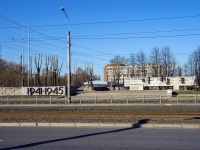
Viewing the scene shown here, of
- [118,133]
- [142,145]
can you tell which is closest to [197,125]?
[118,133]

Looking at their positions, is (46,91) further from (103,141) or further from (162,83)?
(103,141)

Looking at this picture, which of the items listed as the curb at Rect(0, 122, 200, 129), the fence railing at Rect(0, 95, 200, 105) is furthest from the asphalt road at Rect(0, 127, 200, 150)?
the fence railing at Rect(0, 95, 200, 105)

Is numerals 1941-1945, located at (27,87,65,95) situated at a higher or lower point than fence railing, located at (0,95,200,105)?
higher

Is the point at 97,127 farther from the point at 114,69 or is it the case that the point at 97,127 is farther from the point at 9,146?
the point at 114,69

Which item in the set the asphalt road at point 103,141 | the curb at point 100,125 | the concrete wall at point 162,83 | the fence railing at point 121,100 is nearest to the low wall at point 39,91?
the fence railing at point 121,100

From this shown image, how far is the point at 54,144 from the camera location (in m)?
9.09

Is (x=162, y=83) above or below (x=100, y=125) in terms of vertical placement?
above

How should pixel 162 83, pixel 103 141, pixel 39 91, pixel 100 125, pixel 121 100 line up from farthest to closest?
pixel 162 83
pixel 39 91
pixel 121 100
pixel 100 125
pixel 103 141

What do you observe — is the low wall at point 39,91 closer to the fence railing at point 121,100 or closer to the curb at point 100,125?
the fence railing at point 121,100

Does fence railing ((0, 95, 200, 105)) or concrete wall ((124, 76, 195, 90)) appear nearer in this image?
fence railing ((0, 95, 200, 105))

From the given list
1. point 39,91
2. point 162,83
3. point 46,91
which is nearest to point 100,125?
point 46,91

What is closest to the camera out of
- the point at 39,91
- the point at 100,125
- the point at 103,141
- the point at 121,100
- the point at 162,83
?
the point at 103,141

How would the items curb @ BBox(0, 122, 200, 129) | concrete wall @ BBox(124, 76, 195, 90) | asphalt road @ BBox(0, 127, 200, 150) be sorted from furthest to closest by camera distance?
concrete wall @ BBox(124, 76, 195, 90) < curb @ BBox(0, 122, 200, 129) < asphalt road @ BBox(0, 127, 200, 150)

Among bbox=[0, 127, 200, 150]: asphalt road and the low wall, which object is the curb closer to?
bbox=[0, 127, 200, 150]: asphalt road
